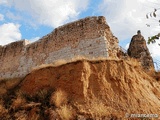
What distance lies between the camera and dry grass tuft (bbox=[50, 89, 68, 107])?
9.85 meters

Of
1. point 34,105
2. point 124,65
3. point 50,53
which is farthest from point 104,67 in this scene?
point 50,53

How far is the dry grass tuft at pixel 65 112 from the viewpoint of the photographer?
898 centimetres

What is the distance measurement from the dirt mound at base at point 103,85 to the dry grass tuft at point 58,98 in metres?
0.24

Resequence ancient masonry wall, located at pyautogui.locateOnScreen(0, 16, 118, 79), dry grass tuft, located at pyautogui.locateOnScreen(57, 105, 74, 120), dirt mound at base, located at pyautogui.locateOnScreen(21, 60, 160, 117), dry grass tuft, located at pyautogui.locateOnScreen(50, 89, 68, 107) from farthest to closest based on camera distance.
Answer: ancient masonry wall, located at pyautogui.locateOnScreen(0, 16, 118, 79) < dry grass tuft, located at pyautogui.locateOnScreen(50, 89, 68, 107) < dirt mound at base, located at pyautogui.locateOnScreen(21, 60, 160, 117) < dry grass tuft, located at pyautogui.locateOnScreen(57, 105, 74, 120)

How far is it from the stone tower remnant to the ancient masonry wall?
3.04 meters

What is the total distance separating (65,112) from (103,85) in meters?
2.20

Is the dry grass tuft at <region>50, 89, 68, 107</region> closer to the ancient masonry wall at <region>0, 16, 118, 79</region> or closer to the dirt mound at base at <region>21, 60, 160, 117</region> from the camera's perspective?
the dirt mound at base at <region>21, 60, 160, 117</region>

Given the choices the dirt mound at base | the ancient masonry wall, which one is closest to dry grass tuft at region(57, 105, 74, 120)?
the dirt mound at base

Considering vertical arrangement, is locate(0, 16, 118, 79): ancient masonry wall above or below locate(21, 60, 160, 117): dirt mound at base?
above

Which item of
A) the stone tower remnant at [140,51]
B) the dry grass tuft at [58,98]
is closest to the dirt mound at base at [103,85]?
the dry grass tuft at [58,98]

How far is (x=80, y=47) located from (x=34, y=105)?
5370mm

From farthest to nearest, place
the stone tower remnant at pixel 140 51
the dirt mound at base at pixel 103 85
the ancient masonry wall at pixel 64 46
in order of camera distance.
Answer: the stone tower remnant at pixel 140 51, the ancient masonry wall at pixel 64 46, the dirt mound at base at pixel 103 85

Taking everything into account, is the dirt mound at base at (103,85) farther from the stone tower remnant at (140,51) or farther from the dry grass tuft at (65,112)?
the stone tower remnant at (140,51)

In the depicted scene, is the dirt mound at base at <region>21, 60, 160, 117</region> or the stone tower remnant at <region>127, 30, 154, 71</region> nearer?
the dirt mound at base at <region>21, 60, 160, 117</region>
